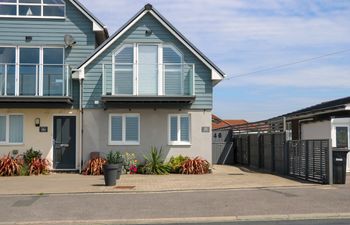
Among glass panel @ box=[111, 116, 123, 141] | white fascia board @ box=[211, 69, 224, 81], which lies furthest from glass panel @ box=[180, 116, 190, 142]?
glass panel @ box=[111, 116, 123, 141]

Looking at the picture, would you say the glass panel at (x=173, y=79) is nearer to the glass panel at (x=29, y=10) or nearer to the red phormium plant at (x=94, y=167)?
Answer: the red phormium plant at (x=94, y=167)

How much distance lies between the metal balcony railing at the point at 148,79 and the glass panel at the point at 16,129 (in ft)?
13.9

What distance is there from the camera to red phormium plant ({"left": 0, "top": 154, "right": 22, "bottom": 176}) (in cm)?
2206

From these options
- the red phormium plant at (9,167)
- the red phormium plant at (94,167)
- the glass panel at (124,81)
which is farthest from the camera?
the glass panel at (124,81)

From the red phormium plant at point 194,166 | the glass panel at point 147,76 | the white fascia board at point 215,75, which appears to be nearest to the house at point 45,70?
the glass panel at point 147,76

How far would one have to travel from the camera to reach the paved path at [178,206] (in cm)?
1155

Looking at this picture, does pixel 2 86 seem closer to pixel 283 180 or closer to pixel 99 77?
pixel 99 77

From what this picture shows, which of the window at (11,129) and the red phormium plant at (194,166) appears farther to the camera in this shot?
the window at (11,129)

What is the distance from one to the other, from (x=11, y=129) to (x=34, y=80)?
8.71ft

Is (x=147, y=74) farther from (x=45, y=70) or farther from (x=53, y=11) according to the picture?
(x=53, y=11)

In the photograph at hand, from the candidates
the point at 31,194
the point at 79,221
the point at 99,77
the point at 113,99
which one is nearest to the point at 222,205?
the point at 79,221

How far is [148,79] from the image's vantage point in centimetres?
2311

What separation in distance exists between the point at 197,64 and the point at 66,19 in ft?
21.1

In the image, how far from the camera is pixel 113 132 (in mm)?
23844
